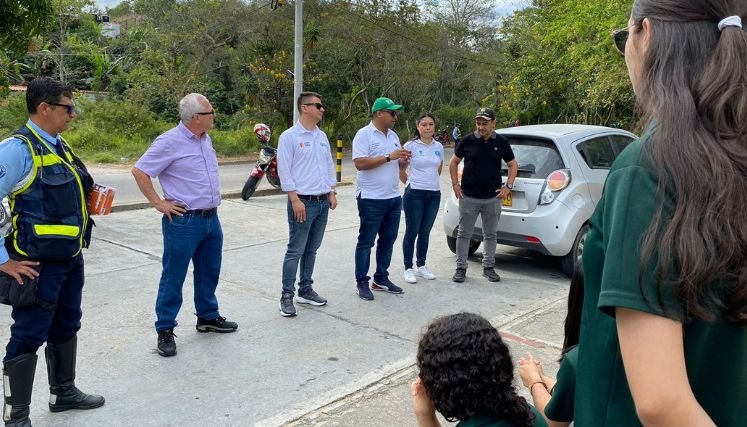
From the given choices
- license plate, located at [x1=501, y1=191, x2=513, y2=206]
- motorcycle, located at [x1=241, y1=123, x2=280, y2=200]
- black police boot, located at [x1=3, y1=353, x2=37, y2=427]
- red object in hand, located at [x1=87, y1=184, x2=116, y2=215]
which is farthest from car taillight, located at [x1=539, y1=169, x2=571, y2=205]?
motorcycle, located at [x1=241, y1=123, x2=280, y2=200]

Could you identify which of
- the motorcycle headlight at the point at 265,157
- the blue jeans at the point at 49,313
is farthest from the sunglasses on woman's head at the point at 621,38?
the motorcycle headlight at the point at 265,157

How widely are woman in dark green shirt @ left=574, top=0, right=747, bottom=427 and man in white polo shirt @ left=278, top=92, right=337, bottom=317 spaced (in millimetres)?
4466

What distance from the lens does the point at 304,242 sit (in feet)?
18.7

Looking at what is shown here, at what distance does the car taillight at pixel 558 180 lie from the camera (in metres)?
6.98

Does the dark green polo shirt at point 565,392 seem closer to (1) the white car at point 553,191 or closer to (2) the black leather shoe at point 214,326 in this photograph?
(2) the black leather shoe at point 214,326

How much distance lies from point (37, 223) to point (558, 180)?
511 cm

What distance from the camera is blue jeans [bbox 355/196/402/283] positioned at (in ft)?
20.2

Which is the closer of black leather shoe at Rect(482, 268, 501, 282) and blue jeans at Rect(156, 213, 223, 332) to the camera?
blue jeans at Rect(156, 213, 223, 332)

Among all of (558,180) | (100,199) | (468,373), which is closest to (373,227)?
(558,180)

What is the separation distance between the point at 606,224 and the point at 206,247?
13.7ft

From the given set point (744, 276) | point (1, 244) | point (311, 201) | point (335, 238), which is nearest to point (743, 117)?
point (744, 276)

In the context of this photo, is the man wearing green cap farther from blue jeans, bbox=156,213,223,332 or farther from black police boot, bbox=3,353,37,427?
black police boot, bbox=3,353,37,427

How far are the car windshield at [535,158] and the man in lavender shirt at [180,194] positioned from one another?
363 cm

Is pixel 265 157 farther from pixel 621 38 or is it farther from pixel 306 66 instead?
pixel 306 66
